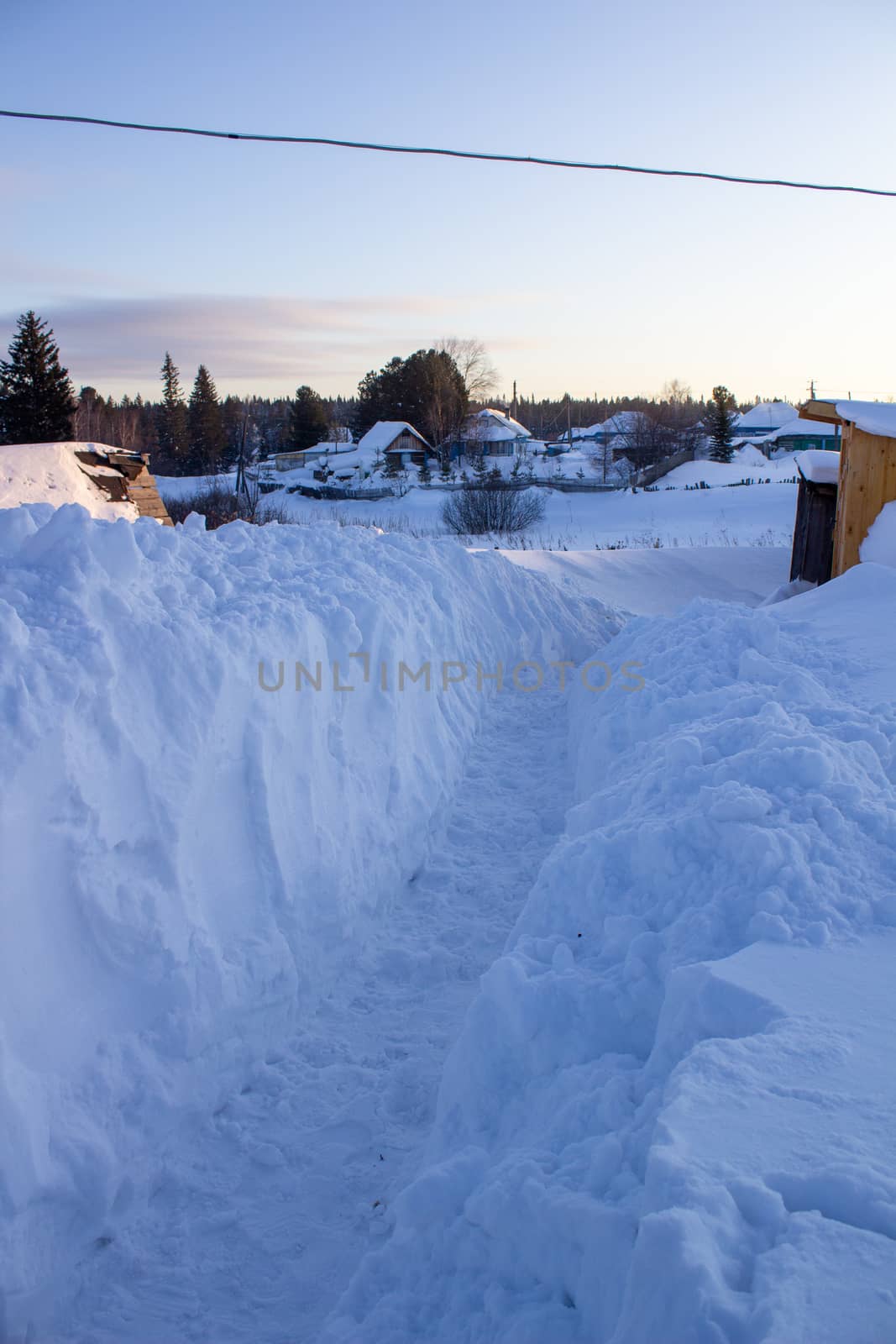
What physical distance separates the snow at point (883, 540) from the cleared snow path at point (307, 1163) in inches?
274

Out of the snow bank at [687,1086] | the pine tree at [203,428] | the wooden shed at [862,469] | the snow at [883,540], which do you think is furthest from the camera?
the pine tree at [203,428]

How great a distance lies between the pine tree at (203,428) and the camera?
6431 cm

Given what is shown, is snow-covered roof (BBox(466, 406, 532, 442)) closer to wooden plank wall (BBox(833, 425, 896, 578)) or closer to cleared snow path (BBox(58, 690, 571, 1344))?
wooden plank wall (BBox(833, 425, 896, 578))

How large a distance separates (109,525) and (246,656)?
1.11 metres

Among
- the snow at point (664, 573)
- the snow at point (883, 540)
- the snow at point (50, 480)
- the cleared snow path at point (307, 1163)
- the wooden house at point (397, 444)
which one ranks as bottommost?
the cleared snow path at point (307, 1163)

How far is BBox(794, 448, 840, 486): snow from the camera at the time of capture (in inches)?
492

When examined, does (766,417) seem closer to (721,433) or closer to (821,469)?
(721,433)

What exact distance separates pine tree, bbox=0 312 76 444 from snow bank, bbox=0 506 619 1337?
33.8 meters

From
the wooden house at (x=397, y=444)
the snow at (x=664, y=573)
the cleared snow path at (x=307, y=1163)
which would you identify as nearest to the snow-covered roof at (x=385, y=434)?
the wooden house at (x=397, y=444)

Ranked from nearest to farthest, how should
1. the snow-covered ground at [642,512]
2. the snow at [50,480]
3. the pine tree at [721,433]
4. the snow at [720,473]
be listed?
the snow at [50,480] → the snow-covered ground at [642,512] → the snow at [720,473] → the pine tree at [721,433]

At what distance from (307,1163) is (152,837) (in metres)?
1.60

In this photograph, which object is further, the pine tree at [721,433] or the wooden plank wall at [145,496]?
the pine tree at [721,433]

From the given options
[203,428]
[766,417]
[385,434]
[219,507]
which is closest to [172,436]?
[203,428]

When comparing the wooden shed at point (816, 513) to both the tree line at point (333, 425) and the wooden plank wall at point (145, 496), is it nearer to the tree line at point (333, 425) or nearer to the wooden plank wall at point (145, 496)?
the wooden plank wall at point (145, 496)
